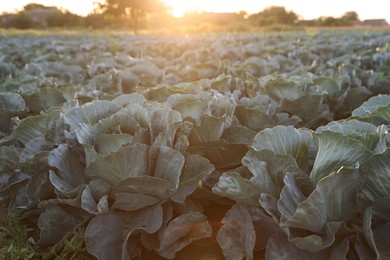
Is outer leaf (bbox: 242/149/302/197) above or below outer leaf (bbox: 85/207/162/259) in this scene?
→ above

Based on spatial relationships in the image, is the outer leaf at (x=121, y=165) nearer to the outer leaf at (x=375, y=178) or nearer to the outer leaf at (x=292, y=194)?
the outer leaf at (x=292, y=194)

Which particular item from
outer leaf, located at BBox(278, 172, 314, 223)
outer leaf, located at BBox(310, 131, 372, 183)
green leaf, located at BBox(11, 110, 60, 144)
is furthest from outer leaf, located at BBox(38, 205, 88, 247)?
outer leaf, located at BBox(310, 131, 372, 183)

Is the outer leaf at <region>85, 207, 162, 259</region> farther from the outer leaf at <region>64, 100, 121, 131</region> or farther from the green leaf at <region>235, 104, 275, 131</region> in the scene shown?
the green leaf at <region>235, 104, 275, 131</region>

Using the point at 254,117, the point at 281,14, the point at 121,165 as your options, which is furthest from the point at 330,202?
the point at 281,14

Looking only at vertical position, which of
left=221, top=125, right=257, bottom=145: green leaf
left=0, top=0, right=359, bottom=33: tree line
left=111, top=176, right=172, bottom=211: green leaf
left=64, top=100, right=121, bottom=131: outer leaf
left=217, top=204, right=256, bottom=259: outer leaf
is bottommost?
left=0, top=0, right=359, bottom=33: tree line

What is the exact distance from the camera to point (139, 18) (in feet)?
200

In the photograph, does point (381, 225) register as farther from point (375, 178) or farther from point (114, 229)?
point (114, 229)

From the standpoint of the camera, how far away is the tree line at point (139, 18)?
55.8m

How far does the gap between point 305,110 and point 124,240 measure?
1.74m

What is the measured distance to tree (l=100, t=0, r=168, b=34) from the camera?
54.0 m

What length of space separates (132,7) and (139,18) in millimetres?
6412

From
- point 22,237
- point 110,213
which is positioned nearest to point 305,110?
point 110,213

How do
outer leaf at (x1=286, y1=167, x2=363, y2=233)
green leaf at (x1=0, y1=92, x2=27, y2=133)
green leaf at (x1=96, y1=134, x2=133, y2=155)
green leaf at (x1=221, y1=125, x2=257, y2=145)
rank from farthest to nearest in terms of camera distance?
green leaf at (x1=0, y1=92, x2=27, y2=133)
green leaf at (x1=221, y1=125, x2=257, y2=145)
green leaf at (x1=96, y1=134, x2=133, y2=155)
outer leaf at (x1=286, y1=167, x2=363, y2=233)

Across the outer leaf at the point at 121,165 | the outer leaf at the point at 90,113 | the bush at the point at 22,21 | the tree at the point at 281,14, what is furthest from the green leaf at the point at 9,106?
the tree at the point at 281,14
